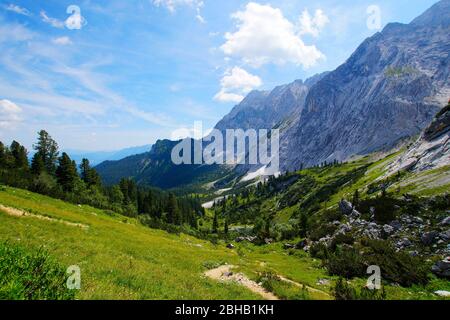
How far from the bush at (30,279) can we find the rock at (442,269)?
35630 mm

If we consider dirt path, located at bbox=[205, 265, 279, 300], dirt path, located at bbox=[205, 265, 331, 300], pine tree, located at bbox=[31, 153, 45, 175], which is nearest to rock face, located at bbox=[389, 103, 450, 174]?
dirt path, located at bbox=[205, 265, 331, 300]

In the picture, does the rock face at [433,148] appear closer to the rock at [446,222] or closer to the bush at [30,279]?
the rock at [446,222]

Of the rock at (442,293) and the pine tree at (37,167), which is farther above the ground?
the pine tree at (37,167)

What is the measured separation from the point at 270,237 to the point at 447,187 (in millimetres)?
42851

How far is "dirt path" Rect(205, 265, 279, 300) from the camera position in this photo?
64.3 ft

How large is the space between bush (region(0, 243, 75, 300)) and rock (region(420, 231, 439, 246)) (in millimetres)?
42377

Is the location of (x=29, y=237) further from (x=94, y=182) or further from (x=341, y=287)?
(x=94, y=182)

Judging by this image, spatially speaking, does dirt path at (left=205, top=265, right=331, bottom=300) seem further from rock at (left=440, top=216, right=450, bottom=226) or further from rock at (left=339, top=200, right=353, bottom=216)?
rock at (left=339, top=200, right=353, bottom=216)

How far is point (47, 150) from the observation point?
95.8 metres

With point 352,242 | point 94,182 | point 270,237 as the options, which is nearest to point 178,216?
point 94,182

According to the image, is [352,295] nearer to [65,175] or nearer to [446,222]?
[446,222]

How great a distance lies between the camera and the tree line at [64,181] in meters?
57.7

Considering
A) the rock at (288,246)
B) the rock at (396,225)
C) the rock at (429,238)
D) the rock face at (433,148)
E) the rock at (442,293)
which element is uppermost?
the rock face at (433,148)

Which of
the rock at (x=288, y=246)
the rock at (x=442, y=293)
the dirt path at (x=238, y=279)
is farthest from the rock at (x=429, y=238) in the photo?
the rock at (x=288, y=246)
